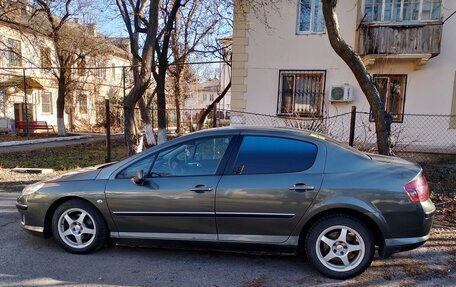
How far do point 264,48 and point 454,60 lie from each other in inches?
229

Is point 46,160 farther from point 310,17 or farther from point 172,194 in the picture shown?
point 310,17

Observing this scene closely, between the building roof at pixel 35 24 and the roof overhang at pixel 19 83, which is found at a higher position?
the building roof at pixel 35 24

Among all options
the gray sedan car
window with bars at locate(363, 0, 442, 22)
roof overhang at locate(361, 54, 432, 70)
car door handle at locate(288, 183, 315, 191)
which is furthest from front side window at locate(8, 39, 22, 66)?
car door handle at locate(288, 183, 315, 191)

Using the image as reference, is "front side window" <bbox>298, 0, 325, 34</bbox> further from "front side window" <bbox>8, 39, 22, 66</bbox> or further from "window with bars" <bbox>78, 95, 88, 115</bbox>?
"window with bars" <bbox>78, 95, 88, 115</bbox>

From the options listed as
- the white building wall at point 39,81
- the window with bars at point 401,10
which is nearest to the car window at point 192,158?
the window with bars at point 401,10

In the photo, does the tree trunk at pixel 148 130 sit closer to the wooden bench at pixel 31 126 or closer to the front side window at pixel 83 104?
the wooden bench at pixel 31 126

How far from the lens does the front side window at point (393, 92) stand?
400 inches

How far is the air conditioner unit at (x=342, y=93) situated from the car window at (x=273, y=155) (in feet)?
24.4

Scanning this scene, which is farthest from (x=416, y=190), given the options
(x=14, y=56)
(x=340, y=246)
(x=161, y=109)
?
(x=14, y=56)

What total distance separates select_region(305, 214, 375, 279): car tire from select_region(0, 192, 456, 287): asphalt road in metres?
0.11

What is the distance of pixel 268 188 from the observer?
313 cm

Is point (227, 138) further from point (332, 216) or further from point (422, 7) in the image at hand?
point (422, 7)

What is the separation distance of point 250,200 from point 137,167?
1300mm

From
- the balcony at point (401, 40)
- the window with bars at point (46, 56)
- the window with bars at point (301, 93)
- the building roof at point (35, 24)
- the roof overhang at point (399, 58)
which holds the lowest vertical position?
the window with bars at point (301, 93)
